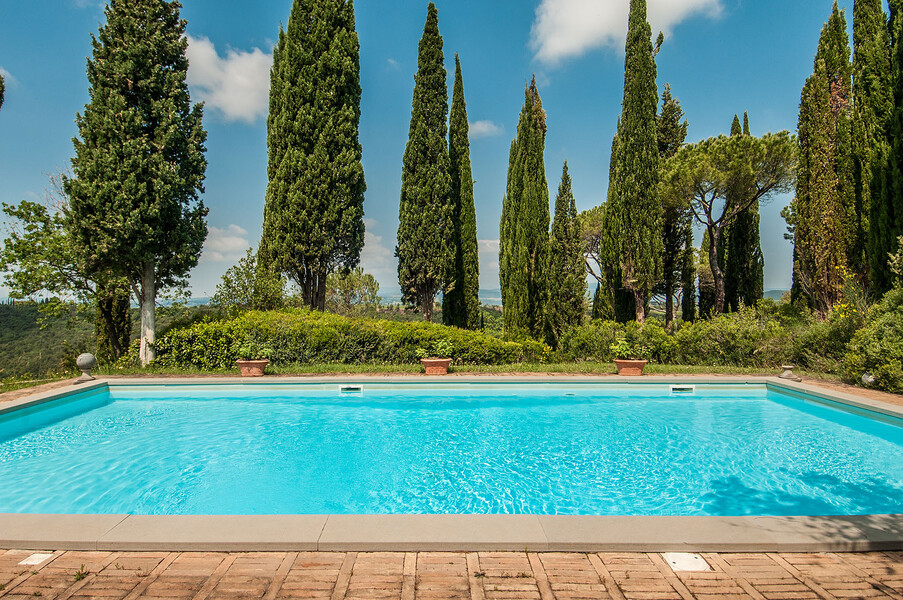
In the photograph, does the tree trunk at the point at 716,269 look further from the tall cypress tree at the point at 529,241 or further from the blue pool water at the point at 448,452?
the blue pool water at the point at 448,452

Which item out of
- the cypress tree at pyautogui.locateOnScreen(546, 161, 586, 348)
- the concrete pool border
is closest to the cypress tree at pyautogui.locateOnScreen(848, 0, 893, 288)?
the cypress tree at pyautogui.locateOnScreen(546, 161, 586, 348)

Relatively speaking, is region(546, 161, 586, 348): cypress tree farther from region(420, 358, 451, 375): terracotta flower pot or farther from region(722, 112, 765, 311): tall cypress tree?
region(420, 358, 451, 375): terracotta flower pot

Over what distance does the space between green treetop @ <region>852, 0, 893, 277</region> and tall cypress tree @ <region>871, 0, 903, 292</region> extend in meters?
0.11

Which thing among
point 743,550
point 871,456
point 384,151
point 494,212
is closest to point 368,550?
point 743,550

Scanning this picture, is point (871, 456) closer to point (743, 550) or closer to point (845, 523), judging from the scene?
point (845, 523)

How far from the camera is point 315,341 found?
1045 centimetres

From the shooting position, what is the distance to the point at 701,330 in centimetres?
1090

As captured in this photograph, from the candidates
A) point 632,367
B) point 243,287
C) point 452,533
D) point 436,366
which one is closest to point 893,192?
point 632,367

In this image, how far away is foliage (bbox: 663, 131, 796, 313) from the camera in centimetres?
1486

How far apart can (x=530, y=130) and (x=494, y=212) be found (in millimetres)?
5552

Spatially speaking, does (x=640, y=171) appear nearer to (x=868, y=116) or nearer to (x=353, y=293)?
(x=868, y=116)

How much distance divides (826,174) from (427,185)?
11544mm

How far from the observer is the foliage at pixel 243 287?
11.8 meters

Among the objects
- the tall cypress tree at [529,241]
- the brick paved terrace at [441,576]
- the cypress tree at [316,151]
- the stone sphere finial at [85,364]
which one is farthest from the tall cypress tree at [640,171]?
the stone sphere finial at [85,364]
